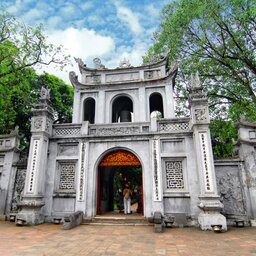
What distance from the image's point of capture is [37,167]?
812cm

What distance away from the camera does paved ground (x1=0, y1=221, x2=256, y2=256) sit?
423 centimetres

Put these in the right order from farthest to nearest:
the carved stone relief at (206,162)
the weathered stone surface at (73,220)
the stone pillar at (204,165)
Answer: the carved stone relief at (206,162) < the weathered stone surface at (73,220) < the stone pillar at (204,165)

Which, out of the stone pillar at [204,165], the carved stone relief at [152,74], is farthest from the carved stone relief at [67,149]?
the carved stone relief at [152,74]

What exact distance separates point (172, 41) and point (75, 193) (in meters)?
11.0

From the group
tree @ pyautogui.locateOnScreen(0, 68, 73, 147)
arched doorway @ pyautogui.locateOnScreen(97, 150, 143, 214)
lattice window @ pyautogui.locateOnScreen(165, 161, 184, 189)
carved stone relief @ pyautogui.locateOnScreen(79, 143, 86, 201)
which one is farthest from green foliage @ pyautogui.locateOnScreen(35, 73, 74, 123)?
lattice window @ pyautogui.locateOnScreen(165, 161, 184, 189)

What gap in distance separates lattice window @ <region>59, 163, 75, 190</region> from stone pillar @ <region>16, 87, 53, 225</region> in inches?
27.8

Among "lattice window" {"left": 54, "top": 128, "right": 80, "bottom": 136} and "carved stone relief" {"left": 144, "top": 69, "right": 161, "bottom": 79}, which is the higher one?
"carved stone relief" {"left": 144, "top": 69, "right": 161, "bottom": 79}

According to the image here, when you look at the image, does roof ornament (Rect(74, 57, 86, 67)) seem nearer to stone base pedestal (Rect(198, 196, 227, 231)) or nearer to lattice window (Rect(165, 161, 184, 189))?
lattice window (Rect(165, 161, 184, 189))

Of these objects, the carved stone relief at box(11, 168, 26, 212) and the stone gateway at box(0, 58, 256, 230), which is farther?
the carved stone relief at box(11, 168, 26, 212)

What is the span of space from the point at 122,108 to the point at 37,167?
6096 millimetres

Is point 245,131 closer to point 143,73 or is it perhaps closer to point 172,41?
point 143,73

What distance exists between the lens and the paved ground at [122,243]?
167 inches

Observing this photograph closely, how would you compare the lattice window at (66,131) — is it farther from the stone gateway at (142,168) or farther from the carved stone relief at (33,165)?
the carved stone relief at (33,165)

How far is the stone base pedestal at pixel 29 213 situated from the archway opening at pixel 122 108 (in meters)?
5.77
